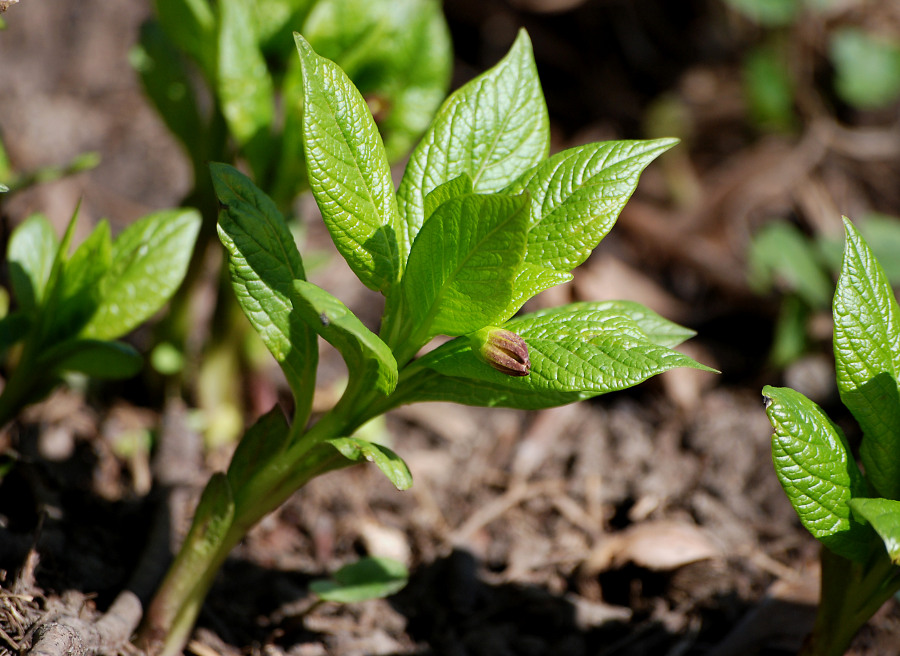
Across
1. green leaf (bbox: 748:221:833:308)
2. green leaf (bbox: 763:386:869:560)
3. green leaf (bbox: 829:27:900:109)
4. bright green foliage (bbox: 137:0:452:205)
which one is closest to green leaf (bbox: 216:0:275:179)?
bright green foliage (bbox: 137:0:452:205)

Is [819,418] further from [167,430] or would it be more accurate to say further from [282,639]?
[167,430]

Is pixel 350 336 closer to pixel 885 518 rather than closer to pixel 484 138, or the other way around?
pixel 484 138

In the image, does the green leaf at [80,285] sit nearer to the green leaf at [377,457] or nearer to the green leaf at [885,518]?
the green leaf at [377,457]

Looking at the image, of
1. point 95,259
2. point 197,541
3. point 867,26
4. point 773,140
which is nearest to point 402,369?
point 197,541

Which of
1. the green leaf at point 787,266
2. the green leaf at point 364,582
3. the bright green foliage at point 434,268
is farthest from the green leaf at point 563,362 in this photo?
the green leaf at point 787,266

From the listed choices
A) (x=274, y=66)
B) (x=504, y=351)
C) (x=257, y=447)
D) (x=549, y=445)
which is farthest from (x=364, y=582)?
(x=274, y=66)

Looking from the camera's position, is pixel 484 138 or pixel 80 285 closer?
pixel 484 138

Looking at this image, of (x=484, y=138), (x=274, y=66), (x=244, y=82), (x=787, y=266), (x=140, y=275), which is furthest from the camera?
(x=787, y=266)
